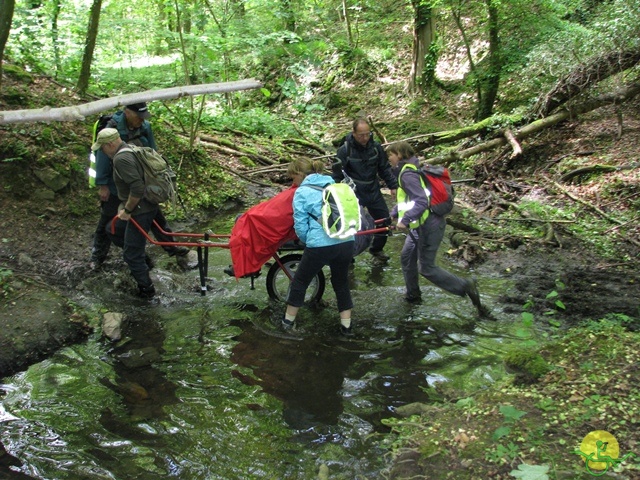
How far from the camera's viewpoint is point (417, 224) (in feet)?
19.4

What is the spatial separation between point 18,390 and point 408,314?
4417mm

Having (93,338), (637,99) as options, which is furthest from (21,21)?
(637,99)

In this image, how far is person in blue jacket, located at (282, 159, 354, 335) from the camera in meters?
5.36

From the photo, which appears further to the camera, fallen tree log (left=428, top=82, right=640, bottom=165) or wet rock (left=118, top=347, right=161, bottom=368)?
fallen tree log (left=428, top=82, right=640, bottom=165)

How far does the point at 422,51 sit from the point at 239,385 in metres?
17.4

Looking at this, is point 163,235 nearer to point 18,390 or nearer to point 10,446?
point 18,390

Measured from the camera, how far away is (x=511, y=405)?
3789 mm

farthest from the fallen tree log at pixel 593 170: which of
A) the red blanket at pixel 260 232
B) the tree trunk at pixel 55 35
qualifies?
the tree trunk at pixel 55 35

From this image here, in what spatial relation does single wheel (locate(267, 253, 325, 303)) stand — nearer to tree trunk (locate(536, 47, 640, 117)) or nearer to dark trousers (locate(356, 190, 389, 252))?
dark trousers (locate(356, 190, 389, 252))

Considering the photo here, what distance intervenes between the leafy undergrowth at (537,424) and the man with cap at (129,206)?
13.4 feet

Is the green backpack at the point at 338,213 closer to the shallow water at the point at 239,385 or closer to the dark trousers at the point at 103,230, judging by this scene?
the shallow water at the point at 239,385

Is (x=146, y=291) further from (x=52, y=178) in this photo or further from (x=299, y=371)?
(x=52, y=178)

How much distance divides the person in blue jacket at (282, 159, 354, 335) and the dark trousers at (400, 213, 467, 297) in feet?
3.52
